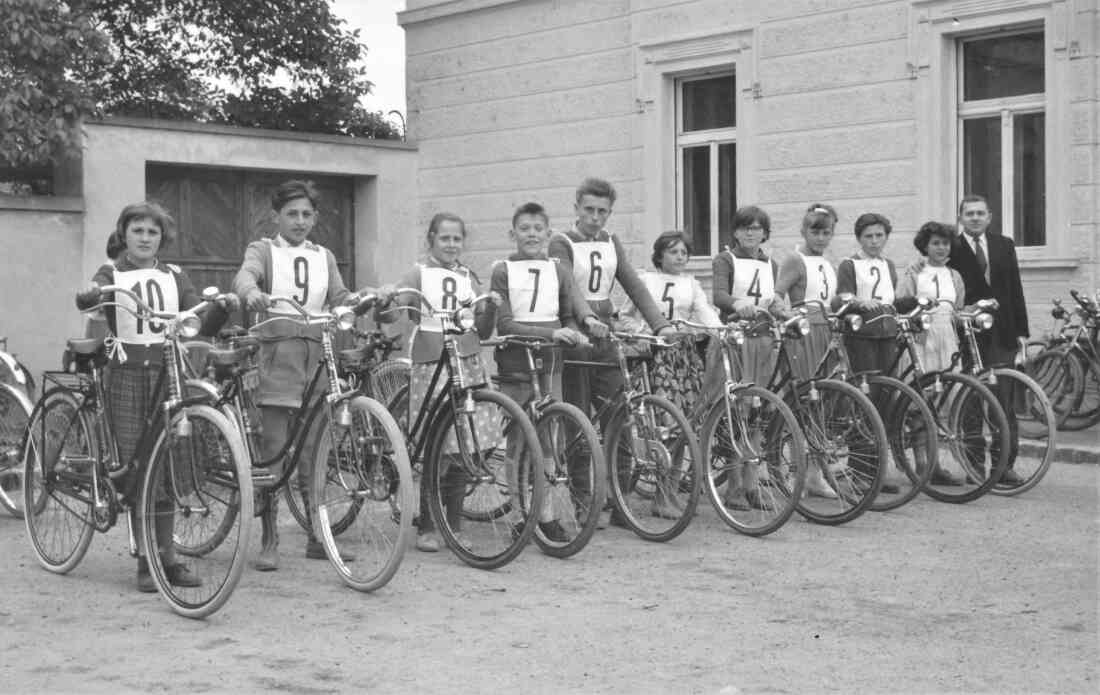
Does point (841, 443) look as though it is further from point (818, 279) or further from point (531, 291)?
point (531, 291)

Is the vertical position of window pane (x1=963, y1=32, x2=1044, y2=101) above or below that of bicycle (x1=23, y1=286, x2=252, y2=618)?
above

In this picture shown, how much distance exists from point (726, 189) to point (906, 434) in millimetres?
6724

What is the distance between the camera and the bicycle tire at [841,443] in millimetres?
7938

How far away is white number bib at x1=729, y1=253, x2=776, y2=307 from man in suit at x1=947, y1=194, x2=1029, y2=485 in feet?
6.03

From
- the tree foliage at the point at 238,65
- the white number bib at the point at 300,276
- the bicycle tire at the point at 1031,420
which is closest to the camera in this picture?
the white number bib at the point at 300,276

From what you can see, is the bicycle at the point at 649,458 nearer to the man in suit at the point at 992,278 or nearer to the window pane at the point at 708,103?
the man in suit at the point at 992,278

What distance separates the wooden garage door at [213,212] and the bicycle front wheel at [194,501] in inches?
392

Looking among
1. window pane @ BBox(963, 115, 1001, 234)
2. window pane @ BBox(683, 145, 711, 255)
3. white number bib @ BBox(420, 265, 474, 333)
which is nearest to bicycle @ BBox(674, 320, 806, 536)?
white number bib @ BBox(420, 265, 474, 333)

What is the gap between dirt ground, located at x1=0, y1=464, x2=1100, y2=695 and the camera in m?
4.95

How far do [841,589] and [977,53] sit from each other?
787cm

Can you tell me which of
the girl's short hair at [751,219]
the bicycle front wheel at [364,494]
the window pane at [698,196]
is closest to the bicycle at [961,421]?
the girl's short hair at [751,219]

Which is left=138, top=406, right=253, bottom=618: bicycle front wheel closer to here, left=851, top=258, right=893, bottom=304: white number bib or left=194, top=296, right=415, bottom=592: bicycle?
left=194, top=296, right=415, bottom=592: bicycle

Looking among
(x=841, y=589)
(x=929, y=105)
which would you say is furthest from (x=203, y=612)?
(x=929, y=105)

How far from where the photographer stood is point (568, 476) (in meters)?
7.04
